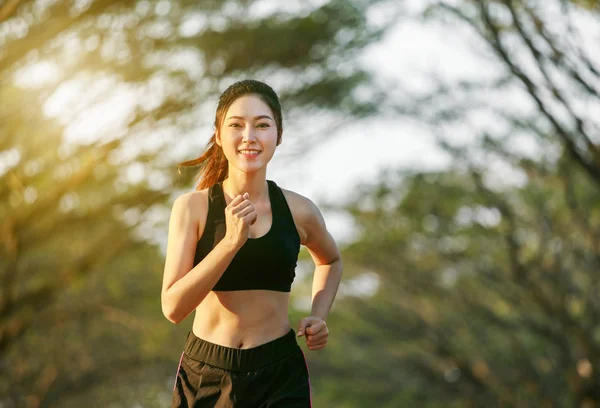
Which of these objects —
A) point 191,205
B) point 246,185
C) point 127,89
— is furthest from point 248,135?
point 127,89

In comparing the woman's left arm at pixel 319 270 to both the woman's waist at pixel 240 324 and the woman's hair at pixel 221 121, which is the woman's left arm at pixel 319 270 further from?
the woman's hair at pixel 221 121

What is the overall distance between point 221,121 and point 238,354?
0.86m

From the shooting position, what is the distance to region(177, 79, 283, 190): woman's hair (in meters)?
3.68

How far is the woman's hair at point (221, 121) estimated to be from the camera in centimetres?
368

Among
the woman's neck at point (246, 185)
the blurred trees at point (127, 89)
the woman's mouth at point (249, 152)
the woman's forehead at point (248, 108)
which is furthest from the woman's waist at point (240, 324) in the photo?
the blurred trees at point (127, 89)

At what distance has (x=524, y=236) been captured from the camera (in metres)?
21.1

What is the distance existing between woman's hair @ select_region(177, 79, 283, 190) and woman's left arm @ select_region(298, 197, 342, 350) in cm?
32

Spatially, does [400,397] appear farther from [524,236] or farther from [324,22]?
[324,22]

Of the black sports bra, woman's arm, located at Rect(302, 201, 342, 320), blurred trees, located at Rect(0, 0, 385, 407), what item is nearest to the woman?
the black sports bra

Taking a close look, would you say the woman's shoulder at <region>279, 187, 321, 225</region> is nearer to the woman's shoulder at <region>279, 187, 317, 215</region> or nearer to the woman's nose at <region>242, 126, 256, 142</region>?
the woman's shoulder at <region>279, 187, 317, 215</region>

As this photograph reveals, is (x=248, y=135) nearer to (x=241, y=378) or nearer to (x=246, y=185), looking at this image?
(x=246, y=185)

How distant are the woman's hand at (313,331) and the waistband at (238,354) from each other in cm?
12

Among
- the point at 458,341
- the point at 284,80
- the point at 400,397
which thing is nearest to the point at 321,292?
the point at 284,80

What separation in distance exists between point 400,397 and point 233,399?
30.6m
